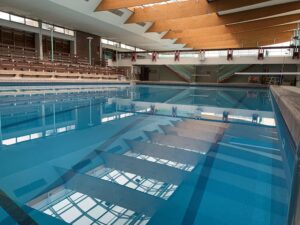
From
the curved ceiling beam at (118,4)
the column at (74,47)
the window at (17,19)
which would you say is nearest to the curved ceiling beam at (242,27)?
the column at (74,47)

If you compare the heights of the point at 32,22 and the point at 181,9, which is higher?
the point at 181,9

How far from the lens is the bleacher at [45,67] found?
407 inches

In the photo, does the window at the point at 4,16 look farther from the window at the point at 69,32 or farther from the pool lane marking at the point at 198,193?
the pool lane marking at the point at 198,193

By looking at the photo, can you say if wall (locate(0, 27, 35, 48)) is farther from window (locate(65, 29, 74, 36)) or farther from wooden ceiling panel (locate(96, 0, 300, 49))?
wooden ceiling panel (locate(96, 0, 300, 49))

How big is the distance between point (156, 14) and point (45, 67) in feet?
21.1

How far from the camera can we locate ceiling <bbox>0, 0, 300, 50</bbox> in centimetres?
1079

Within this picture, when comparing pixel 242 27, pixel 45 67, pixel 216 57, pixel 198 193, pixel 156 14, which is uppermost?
pixel 242 27

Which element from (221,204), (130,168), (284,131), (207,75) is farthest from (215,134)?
(207,75)

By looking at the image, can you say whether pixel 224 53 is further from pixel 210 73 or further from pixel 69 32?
pixel 69 32

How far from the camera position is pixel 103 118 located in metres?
3.81

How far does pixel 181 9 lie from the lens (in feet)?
39.7

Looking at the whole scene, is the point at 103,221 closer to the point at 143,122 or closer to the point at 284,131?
the point at 143,122

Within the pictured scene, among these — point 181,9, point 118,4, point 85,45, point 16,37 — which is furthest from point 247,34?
point 16,37

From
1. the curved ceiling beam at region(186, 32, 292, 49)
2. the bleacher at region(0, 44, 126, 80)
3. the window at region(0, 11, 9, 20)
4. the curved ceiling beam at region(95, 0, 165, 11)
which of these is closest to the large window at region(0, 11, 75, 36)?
the window at region(0, 11, 9, 20)
